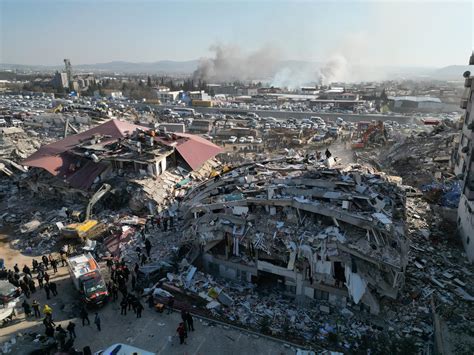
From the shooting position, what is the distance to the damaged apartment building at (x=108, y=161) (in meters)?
21.9

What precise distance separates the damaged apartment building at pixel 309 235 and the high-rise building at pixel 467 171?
9.09 feet

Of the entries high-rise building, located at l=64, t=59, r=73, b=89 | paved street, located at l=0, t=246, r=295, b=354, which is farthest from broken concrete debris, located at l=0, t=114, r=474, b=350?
high-rise building, located at l=64, t=59, r=73, b=89

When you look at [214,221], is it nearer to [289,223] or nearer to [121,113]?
[289,223]

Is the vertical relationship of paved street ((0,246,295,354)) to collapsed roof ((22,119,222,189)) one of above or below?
below

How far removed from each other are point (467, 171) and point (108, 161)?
2015cm

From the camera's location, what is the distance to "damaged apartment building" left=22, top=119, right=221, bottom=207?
21906mm

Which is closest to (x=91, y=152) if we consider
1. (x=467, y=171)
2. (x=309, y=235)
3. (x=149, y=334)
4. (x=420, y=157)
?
(x=149, y=334)

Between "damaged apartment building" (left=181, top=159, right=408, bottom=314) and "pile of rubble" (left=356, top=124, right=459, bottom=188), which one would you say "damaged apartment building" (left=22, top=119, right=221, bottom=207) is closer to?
"damaged apartment building" (left=181, top=159, right=408, bottom=314)

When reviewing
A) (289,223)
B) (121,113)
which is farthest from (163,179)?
(121,113)

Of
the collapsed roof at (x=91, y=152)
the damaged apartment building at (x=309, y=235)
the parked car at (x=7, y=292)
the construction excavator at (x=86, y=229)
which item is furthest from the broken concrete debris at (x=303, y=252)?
the parked car at (x=7, y=292)

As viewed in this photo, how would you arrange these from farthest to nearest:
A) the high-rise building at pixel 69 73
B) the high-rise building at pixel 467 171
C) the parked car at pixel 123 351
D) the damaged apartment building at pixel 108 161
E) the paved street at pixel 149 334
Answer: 1. the high-rise building at pixel 69 73
2. the damaged apartment building at pixel 108 161
3. the high-rise building at pixel 467 171
4. the paved street at pixel 149 334
5. the parked car at pixel 123 351

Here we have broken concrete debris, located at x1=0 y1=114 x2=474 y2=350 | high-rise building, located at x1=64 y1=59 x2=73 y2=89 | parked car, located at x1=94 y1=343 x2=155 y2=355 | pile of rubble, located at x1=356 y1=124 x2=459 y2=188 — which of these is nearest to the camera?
parked car, located at x1=94 y1=343 x2=155 y2=355

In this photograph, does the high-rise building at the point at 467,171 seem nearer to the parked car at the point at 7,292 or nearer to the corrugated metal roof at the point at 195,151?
the corrugated metal roof at the point at 195,151

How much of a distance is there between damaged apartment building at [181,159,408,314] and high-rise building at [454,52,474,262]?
2.77 meters
